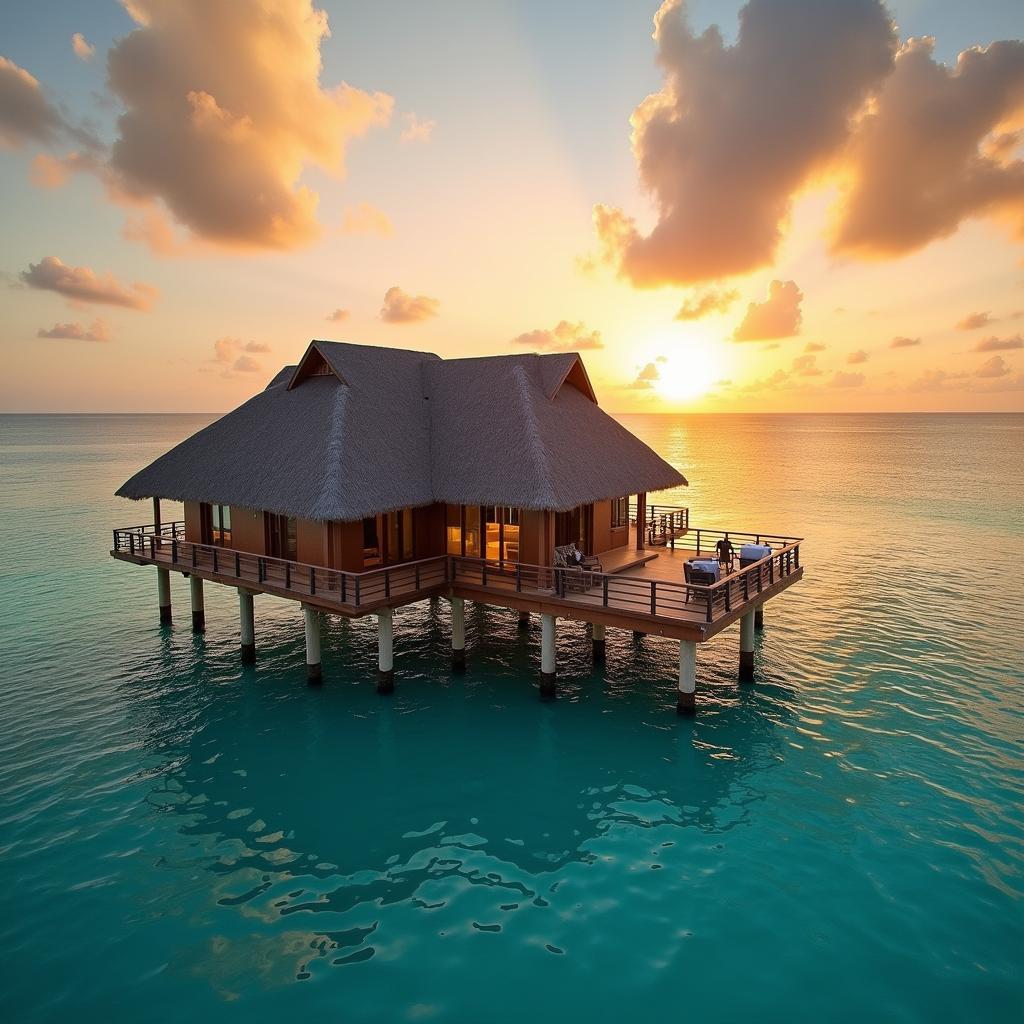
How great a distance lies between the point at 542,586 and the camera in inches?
804

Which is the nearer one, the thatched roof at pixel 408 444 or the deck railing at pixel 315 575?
the deck railing at pixel 315 575

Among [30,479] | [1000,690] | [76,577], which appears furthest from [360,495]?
[30,479]

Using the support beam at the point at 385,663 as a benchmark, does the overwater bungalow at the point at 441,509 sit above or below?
above

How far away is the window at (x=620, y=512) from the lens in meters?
25.6

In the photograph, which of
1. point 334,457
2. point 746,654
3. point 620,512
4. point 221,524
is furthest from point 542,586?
point 221,524

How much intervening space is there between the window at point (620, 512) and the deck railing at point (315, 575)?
7.36 meters

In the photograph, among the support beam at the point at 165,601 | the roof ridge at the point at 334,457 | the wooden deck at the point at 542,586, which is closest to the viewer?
the wooden deck at the point at 542,586

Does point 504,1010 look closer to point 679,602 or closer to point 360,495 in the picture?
point 679,602

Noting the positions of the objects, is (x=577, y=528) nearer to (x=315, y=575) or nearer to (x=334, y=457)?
(x=334, y=457)

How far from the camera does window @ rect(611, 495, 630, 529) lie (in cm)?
2564

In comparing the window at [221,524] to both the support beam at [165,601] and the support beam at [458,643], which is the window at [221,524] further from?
the support beam at [458,643]

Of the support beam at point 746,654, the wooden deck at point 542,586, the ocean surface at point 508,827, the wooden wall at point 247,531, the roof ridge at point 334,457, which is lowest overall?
the ocean surface at point 508,827

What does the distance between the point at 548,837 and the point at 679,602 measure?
25.6 ft

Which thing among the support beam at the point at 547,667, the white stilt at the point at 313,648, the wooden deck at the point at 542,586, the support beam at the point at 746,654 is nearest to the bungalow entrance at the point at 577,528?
the wooden deck at the point at 542,586
